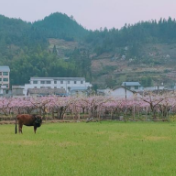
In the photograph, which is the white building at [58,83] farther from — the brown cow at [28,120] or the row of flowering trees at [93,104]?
the brown cow at [28,120]

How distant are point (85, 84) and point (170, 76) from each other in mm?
34454

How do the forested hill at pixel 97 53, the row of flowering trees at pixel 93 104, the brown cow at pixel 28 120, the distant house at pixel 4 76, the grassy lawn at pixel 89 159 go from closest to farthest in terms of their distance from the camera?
the grassy lawn at pixel 89 159 → the brown cow at pixel 28 120 → the row of flowering trees at pixel 93 104 → the distant house at pixel 4 76 → the forested hill at pixel 97 53

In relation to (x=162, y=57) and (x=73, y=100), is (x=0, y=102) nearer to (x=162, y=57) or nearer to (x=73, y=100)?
(x=73, y=100)

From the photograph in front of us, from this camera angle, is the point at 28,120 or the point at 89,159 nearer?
the point at 89,159

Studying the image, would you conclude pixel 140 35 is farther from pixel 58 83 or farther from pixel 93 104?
pixel 93 104

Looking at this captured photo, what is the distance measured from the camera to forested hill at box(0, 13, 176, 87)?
98887 millimetres

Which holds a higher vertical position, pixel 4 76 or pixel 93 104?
pixel 4 76

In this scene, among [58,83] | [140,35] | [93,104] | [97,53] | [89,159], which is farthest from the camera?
[140,35]

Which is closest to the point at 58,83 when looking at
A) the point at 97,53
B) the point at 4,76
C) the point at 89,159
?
the point at 4,76

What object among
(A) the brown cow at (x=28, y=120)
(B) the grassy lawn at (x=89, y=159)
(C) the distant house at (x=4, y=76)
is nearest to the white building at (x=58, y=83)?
(C) the distant house at (x=4, y=76)

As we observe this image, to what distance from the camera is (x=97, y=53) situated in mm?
142375

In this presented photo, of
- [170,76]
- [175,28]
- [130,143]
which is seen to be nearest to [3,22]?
[175,28]

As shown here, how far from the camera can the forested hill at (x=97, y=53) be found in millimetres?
98887

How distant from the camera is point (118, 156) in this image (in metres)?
11.7
